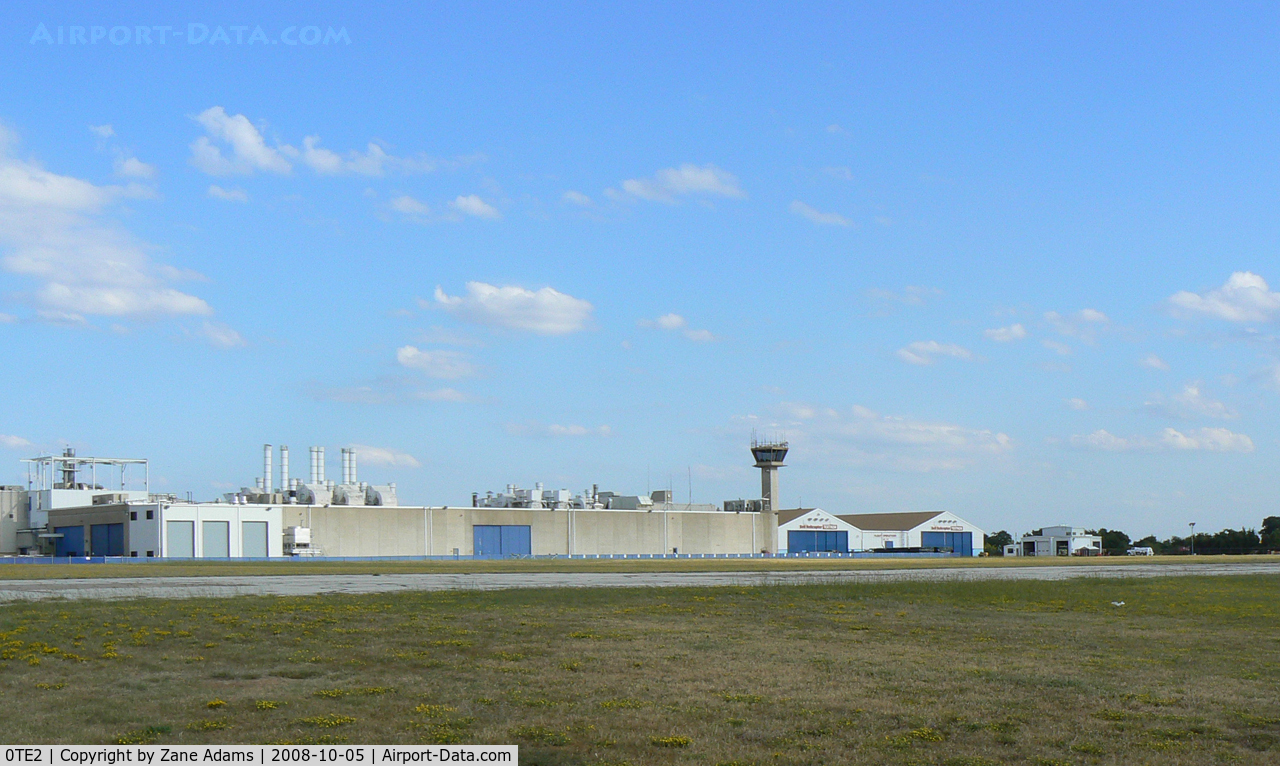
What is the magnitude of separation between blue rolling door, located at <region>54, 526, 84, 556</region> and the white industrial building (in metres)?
0.15

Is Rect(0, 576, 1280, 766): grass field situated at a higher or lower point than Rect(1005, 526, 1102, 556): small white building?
higher

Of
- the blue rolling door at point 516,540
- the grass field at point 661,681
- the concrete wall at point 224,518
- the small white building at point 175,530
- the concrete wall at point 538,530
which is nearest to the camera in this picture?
the grass field at point 661,681

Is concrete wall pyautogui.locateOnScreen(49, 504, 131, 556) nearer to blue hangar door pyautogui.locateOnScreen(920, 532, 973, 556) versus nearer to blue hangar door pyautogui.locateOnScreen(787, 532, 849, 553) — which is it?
blue hangar door pyautogui.locateOnScreen(787, 532, 849, 553)

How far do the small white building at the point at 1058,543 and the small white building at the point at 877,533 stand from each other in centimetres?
681

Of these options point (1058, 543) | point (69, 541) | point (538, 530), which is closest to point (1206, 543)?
point (1058, 543)

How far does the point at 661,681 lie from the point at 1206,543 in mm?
192026

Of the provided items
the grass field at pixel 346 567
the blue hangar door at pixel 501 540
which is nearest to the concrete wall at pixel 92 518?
the grass field at pixel 346 567

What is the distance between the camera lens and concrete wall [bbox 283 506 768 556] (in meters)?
118

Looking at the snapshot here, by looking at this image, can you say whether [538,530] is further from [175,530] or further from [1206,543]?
[1206,543]

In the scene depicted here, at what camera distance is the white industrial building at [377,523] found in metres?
110

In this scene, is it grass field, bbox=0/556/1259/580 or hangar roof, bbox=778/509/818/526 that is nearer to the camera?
grass field, bbox=0/556/1259/580

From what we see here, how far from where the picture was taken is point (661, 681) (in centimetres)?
1752

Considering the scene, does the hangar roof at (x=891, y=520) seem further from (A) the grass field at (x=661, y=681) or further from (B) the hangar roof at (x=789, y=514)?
(A) the grass field at (x=661, y=681)

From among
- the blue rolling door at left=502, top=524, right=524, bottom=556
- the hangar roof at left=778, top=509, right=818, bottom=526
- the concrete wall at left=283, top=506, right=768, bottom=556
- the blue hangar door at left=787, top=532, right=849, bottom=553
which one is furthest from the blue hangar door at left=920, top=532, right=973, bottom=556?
the blue rolling door at left=502, top=524, right=524, bottom=556
